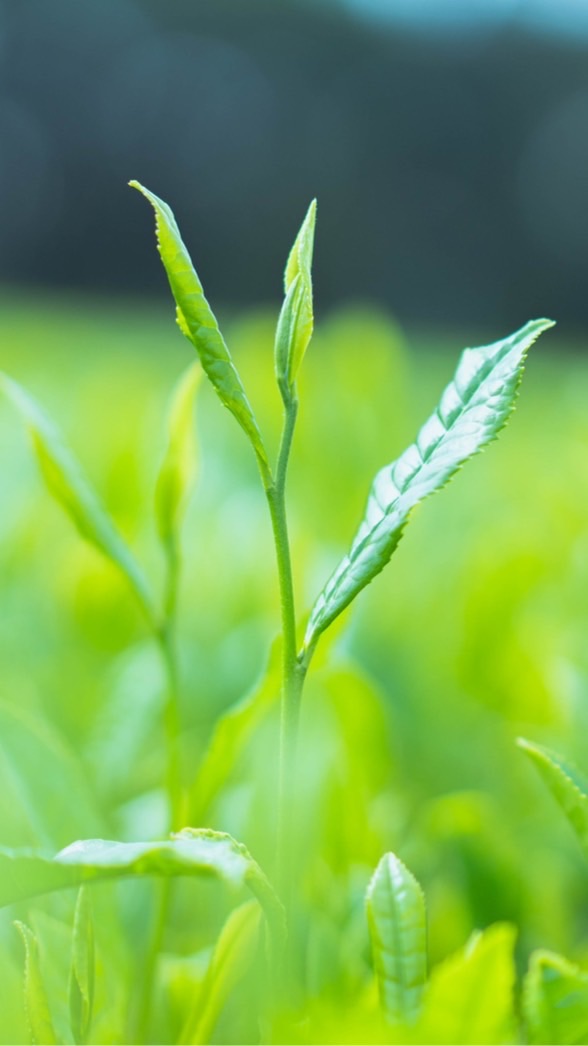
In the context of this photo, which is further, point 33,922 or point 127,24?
point 127,24

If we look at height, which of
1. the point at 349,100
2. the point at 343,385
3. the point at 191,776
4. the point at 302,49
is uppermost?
the point at 302,49

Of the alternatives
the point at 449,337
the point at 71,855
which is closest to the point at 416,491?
the point at 71,855

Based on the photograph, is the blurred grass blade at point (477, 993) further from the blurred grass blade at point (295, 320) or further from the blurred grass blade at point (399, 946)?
the blurred grass blade at point (295, 320)

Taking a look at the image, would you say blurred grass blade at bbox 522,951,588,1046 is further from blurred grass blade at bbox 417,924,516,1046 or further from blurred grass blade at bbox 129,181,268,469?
blurred grass blade at bbox 129,181,268,469

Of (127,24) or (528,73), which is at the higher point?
(127,24)

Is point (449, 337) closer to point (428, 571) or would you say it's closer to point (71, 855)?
point (428, 571)
